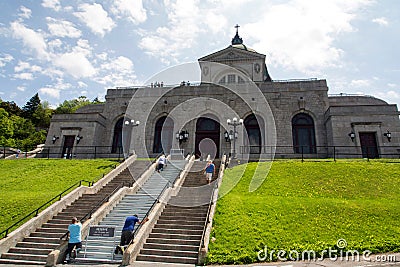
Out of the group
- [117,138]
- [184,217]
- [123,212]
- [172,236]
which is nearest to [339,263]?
[172,236]

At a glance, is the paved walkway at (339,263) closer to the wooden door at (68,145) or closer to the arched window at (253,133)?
the arched window at (253,133)

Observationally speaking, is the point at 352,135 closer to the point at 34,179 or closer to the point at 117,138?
the point at 117,138

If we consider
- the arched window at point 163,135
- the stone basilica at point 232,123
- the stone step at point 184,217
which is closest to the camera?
the stone step at point 184,217

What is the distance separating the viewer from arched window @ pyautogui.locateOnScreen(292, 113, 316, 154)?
26422 millimetres

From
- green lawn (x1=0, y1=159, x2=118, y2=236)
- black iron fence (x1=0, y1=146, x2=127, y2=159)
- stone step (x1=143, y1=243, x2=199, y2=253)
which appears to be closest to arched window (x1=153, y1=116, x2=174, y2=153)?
black iron fence (x1=0, y1=146, x2=127, y2=159)

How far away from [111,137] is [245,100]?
47.4 feet

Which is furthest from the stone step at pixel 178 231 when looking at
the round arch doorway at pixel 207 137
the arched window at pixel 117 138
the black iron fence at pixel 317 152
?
the arched window at pixel 117 138

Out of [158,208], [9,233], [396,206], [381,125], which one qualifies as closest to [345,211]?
[396,206]

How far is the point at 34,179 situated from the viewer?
1802 cm

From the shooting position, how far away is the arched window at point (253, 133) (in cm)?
2651

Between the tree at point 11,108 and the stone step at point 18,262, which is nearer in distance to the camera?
the stone step at point 18,262

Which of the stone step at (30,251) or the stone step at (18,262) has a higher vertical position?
the stone step at (30,251)

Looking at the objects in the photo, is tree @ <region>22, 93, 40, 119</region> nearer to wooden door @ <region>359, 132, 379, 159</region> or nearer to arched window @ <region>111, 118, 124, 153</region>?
arched window @ <region>111, 118, 124, 153</region>

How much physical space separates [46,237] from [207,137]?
18460 mm
